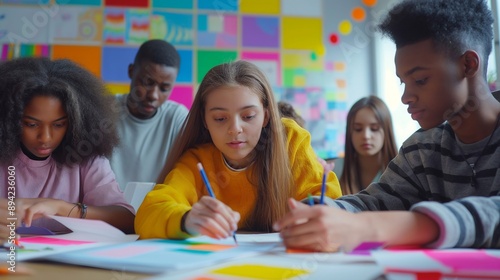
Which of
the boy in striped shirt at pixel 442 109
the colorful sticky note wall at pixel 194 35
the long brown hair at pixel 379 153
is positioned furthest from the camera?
the colorful sticky note wall at pixel 194 35

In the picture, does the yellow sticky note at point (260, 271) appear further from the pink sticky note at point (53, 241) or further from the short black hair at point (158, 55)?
the short black hair at point (158, 55)

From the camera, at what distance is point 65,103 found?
1130mm

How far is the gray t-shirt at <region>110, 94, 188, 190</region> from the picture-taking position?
7.57 ft

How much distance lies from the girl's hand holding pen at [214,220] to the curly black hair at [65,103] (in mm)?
512

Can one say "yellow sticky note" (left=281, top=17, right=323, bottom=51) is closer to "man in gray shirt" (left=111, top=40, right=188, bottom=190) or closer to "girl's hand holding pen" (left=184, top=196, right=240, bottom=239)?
"man in gray shirt" (left=111, top=40, right=188, bottom=190)

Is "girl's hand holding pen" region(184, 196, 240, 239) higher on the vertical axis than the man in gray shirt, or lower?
lower

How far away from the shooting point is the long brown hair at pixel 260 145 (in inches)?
43.6

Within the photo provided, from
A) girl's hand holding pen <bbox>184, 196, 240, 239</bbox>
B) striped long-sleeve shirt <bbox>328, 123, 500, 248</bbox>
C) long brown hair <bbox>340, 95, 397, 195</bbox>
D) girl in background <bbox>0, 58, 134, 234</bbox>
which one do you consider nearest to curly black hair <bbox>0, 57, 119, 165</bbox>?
girl in background <bbox>0, 58, 134, 234</bbox>

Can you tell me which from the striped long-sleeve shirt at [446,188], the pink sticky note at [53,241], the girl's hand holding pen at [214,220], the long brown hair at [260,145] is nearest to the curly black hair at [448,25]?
the striped long-sleeve shirt at [446,188]

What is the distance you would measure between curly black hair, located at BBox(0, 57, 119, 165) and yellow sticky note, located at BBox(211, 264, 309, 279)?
73 centimetres

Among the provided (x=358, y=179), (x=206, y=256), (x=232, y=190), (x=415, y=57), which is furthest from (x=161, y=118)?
(x=206, y=256)

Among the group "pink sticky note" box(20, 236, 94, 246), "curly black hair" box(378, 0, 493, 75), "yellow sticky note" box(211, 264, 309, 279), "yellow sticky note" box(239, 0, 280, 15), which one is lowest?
"pink sticky note" box(20, 236, 94, 246)

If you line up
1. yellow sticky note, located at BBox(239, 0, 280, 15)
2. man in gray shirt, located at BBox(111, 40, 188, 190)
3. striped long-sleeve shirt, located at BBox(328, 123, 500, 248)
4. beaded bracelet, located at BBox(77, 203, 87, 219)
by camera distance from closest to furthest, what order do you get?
striped long-sleeve shirt, located at BBox(328, 123, 500, 248) < beaded bracelet, located at BBox(77, 203, 87, 219) < man in gray shirt, located at BBox(111, 40, 188, 190) < yellow sticky note, located at BBox(239, 0, 280, 15)

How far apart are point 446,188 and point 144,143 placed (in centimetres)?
169
